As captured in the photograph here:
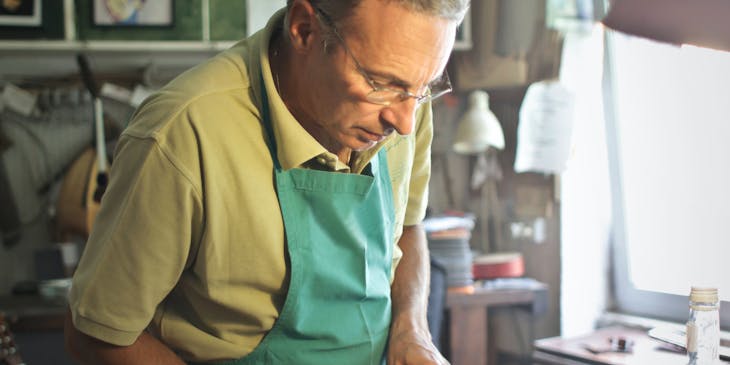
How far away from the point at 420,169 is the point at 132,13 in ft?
6.91

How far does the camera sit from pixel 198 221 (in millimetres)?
1134

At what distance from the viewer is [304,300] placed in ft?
4.08

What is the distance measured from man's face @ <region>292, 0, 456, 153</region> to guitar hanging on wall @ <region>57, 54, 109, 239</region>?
239 cm

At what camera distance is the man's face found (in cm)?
109

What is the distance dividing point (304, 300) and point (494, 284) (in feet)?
6.42

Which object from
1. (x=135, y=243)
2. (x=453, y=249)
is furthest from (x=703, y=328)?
(x=453, y=249)

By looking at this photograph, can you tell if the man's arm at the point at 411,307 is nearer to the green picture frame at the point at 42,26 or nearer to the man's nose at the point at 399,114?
the man's nose at the point at 399,114

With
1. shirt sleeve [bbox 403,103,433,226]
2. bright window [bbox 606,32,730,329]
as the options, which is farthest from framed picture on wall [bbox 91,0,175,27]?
shirt sleeve [bbox 403,103,433,226]

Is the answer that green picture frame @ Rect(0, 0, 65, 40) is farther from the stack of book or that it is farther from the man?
the man

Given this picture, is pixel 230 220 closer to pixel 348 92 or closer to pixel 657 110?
pixel 348 92

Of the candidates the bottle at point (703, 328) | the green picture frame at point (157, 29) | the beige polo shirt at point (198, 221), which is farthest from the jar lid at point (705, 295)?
the green picture frame at point (157, 29)

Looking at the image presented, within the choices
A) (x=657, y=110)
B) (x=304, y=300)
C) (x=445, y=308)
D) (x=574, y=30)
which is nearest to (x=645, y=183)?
(x=657, y=110)

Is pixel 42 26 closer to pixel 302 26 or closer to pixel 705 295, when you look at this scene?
pixel 302 26

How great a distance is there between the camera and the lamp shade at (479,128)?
2.97m
